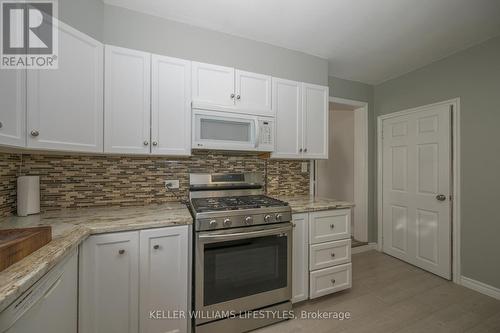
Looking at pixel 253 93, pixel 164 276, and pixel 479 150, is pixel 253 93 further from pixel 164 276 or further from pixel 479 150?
pixel 479 150

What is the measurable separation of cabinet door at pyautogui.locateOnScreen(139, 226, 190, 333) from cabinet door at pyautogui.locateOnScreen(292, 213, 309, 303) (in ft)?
3.12

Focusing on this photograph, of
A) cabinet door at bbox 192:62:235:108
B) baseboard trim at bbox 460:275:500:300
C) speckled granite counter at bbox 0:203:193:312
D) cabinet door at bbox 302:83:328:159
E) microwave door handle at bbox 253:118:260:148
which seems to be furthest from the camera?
cabinet door at bbox 302:83:328:159

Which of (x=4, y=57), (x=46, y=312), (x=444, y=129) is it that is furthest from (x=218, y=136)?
(x=444, y=129)

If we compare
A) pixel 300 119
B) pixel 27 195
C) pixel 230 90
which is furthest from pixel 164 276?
pixel 300 119

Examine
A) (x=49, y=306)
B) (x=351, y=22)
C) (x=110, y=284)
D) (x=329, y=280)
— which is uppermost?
(x=351, y=22)

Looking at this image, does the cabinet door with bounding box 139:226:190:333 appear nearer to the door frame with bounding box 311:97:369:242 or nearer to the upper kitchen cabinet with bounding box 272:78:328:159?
the upper kitchen cabinet with bounding box 272:78:328:159

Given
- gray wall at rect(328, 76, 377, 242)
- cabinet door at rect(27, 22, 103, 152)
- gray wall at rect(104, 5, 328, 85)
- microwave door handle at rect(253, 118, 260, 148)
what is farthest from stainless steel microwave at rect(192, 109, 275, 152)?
gray wall at rect(328, 76, 377, 242)

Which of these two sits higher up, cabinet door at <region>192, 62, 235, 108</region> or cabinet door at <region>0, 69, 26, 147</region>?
cabinet door at <region>192, 62, 235, 108</region>

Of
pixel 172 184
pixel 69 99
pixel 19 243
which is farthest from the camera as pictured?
pixel 172 184

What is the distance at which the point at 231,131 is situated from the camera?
1988 millimetres

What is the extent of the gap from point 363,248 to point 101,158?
3628mm

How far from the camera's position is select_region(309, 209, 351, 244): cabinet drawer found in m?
2.04

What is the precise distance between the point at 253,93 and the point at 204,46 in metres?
0.65

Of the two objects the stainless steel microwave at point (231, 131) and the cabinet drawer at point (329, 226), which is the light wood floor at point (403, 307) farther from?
the stainless steel microwave at point (231, 131)
